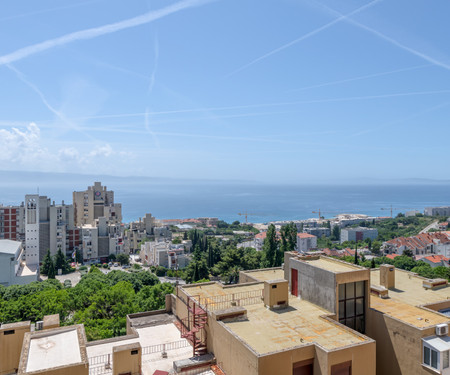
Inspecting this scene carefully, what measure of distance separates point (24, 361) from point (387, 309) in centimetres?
1393

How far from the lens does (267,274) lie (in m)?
22.6

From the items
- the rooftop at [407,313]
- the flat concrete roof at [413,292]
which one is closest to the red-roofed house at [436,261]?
the flat concrete roof at [413,292]

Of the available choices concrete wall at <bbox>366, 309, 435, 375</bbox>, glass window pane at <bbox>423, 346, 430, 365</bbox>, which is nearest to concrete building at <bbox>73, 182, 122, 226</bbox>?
concrete wall at <bbox>366, 309, 435, 375</bbox>

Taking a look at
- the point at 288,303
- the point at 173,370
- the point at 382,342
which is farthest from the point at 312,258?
the point at 173,370

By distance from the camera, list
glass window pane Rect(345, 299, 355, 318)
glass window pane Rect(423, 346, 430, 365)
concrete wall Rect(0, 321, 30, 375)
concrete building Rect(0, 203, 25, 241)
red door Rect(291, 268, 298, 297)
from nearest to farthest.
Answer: concrete wall Rect(0, 321, 30, 375)
glass window pane Rect(423, 346, 430, 365)
glass window pane Rect(345, 299, 355, 318)
red door Rect(291, 268, 298, 297)
concrete building Rect(0, 203, 25, 241)

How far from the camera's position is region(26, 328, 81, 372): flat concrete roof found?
10.4 meters

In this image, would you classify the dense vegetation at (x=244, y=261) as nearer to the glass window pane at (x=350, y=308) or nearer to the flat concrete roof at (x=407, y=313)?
the flat concrete roof at (x=407, y=313)

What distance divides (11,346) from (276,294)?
10007 mm

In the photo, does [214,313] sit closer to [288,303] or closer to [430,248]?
[288,303]

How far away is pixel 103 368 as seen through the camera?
13.4m

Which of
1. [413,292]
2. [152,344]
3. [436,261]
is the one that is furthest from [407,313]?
[436,261]

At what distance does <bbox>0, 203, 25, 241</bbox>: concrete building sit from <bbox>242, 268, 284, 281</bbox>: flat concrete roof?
61243mm

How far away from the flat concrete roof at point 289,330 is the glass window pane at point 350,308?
3.98ft

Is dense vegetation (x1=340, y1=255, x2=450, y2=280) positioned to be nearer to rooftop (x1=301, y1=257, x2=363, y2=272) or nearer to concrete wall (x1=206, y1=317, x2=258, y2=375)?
rooftop (x1=301, y1=257, x2=363, y2=272)
